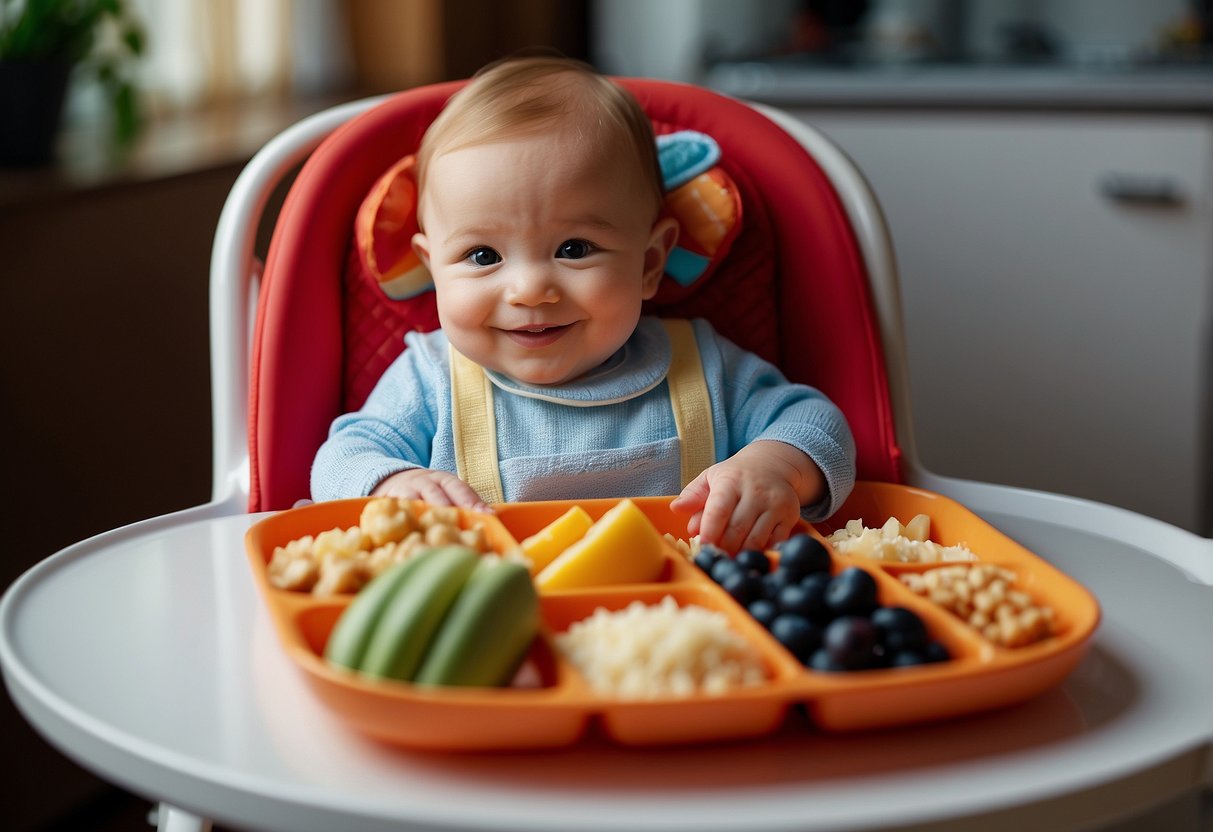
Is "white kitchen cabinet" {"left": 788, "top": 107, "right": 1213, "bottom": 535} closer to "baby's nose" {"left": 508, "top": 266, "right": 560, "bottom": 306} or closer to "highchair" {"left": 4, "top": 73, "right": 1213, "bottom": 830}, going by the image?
"highchair" {"left": 4, "top": 73, "right": 1213, "bottom": 830}

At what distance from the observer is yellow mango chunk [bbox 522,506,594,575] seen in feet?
2.73

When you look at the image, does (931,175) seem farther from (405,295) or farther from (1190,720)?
(1190,720)

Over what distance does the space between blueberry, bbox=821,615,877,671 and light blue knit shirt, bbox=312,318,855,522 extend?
1.08 ft

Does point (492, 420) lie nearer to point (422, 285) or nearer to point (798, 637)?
point (422, 285)

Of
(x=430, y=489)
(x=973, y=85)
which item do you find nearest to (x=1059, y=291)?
(x=973, y=85)

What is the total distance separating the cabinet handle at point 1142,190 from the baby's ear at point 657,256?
137 centimetres

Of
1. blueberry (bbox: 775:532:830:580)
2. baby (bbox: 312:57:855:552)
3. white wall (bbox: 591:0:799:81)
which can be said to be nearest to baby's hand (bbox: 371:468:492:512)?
baby (bbox: 312:57:855:552)

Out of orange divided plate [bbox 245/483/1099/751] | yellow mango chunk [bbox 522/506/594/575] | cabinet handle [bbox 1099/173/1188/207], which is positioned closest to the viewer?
orange divided plate [bbox 245/483/1099/751]

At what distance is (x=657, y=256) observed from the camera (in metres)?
1.12

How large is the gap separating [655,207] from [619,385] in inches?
5.8

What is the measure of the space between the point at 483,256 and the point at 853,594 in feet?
1.42

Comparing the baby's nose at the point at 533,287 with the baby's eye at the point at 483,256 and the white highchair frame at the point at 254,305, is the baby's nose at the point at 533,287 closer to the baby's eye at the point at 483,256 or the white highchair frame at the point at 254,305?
the baby's eye at the point at 483,256

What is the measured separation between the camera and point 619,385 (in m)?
1.08

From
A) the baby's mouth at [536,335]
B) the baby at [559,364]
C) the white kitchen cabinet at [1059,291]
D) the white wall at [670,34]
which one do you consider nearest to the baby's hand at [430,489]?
the baby at [559,364]
